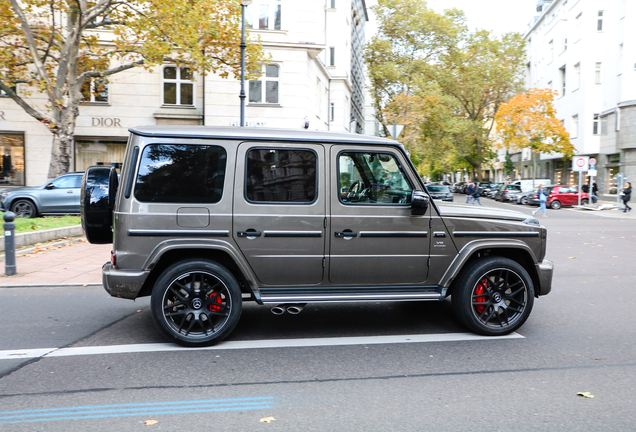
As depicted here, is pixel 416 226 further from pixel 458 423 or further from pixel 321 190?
pixel 458 423

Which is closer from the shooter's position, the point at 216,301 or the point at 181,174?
the point at 181,174

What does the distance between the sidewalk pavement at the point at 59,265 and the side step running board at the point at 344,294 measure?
4058 mm

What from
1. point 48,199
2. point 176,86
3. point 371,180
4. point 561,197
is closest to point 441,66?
point 561,197

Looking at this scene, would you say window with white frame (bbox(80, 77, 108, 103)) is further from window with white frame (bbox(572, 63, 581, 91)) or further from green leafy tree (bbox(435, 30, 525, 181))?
window with white frame (bbox(572, 63, 581, 91))

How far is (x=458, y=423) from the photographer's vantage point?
3367 mm

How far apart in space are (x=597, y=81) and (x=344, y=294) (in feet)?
143

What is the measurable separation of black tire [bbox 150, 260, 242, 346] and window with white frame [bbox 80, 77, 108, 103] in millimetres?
22291

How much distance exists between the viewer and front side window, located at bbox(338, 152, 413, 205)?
16.4 feet

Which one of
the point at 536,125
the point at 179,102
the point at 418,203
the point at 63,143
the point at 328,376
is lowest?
the point at 328,376

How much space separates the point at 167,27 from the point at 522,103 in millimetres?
32749

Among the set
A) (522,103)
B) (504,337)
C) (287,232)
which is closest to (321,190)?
(287,232)

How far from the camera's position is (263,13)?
26297mm

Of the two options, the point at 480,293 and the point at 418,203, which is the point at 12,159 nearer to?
the point at 418,203

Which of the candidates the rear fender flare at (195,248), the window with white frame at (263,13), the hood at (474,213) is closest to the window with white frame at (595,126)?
the window with white frame at (263,13)
